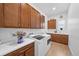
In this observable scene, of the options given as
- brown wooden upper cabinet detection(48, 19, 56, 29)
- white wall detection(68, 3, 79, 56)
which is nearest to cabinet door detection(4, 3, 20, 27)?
white wall detection(68, 3, 79, 56)

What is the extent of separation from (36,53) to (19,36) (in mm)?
823

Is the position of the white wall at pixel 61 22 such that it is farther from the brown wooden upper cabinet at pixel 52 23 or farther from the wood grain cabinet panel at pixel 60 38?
the wood grain cabinet panel at pixel 60 38

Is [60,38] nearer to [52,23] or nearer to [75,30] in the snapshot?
[52,23]

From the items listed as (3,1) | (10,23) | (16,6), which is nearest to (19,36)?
(10,23)

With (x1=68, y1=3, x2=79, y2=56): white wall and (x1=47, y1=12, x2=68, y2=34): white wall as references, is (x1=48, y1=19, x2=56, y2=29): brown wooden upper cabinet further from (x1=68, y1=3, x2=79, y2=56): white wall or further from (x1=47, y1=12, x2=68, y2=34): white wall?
(x1=68, y1=3, x2=79, y2=56): white wall

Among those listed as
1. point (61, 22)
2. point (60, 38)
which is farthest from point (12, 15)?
point (61, 22)

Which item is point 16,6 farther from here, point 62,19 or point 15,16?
point 62,19

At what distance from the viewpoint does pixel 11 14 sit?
6.30 feet

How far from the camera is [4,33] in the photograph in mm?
2188

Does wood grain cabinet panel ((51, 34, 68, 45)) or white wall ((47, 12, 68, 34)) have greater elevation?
white wall ((47, 12, 68, 34))

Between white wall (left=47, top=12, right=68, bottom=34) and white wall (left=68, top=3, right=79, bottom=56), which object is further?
white wall (left=47, top=12, right=68, bottom=34)

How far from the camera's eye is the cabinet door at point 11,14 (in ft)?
5.82

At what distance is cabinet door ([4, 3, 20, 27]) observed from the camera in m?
1.77

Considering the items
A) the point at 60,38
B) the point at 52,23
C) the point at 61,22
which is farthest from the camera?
the point at 52,23
